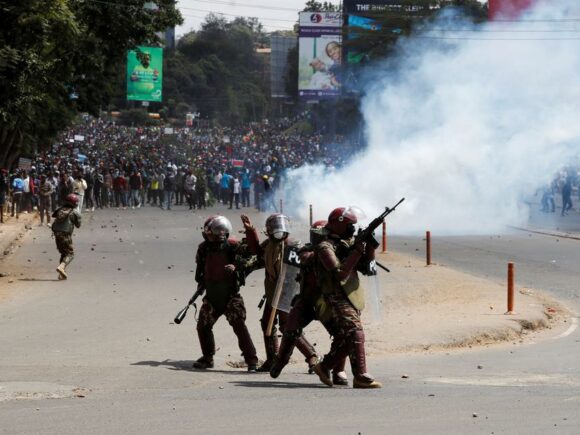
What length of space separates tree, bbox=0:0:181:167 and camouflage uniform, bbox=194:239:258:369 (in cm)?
1028

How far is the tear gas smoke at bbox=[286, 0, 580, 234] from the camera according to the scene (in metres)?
37.5

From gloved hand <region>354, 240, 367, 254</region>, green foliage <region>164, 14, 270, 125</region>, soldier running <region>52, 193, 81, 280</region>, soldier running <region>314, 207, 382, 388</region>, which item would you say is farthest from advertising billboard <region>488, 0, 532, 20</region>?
green foliage <region>164, 14, 270, 125</region>

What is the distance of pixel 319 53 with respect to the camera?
219ft

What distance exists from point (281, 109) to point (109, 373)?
130755 millimetres

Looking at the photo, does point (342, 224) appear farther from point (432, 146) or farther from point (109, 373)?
Answer: point (432, 146)

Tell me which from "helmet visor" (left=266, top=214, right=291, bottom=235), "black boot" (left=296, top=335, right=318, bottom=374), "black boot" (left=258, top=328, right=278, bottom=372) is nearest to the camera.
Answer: "black boot" (left=296, top=335, right=318, bottom=374)

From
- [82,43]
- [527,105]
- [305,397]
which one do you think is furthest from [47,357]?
[527,105]

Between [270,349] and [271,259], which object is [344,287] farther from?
[270,349]

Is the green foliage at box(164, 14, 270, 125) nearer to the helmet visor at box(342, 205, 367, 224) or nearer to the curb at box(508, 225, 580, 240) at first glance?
the curb at box(508, 225, 580, 240)

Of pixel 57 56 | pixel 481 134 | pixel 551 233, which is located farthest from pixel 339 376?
pixel 481 134

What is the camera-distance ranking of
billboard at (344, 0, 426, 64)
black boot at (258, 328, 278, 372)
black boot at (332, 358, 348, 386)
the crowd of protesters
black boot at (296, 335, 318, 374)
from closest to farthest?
black boot at (332, 358, 348, 386) < black boot at (296, 335, 318, 374) < black boot at (258, 328, 278, 372) < the crowd of protesters < billboard at (344, 0, 426, 64)

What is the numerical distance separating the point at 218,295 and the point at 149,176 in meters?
45.3

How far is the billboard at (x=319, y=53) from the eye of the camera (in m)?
65.9

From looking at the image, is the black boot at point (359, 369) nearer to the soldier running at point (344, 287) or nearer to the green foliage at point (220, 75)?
the soldier running at point (344, 287)
